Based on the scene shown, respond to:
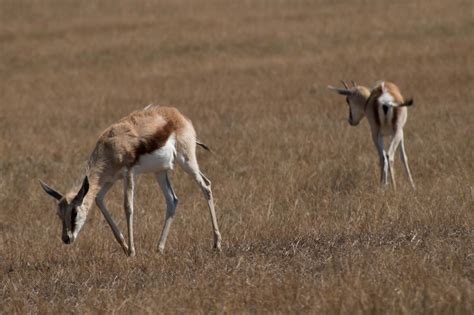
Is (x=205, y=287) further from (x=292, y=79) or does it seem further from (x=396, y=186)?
(x=292, y=79)

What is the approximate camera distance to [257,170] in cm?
1348

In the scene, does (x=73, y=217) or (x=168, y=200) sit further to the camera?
(x=168, y=200)

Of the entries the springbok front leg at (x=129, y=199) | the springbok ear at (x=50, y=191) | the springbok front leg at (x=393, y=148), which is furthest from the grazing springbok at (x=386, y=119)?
the springbok ear at (x=50, y=191)

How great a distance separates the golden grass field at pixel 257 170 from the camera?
6.80m

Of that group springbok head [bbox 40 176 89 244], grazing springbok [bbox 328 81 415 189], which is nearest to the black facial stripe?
springbok head [bbox 40 176 89 244]

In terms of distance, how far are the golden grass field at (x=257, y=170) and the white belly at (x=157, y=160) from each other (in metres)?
0.76

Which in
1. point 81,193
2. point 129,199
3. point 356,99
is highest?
point 81,193

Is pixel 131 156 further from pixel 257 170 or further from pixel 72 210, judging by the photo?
pixel 257 170

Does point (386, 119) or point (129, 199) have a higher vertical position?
point (129, 199)

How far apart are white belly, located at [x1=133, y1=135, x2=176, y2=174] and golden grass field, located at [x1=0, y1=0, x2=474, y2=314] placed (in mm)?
758

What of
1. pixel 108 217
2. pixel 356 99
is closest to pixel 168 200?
pixel 108 217

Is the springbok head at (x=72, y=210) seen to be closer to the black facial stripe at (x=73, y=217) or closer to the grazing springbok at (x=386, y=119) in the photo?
the black facial stripe at (x=73, y=217)

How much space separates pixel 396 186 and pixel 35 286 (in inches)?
225

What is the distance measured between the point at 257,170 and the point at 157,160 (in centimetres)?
465
